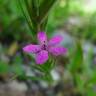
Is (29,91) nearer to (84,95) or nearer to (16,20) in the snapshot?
(84,95)

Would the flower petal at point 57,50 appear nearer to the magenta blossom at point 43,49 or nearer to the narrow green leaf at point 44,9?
the magenta blossom at point 43,49

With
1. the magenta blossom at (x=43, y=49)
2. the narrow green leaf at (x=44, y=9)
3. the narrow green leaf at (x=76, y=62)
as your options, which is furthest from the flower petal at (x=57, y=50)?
the narrow green leaf at (x=76, y=62)

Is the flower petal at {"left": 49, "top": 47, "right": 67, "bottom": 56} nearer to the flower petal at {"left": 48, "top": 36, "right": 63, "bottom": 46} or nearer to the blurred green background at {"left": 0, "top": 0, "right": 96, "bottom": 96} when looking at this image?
the flower petal at {"left": 48, "top": 36, "right": 63, "bottom": 46}

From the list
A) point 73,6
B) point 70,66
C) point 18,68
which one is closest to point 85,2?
point 73,6

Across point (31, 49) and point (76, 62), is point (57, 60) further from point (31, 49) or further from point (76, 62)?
point (31, 49)

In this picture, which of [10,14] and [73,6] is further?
[73,6]

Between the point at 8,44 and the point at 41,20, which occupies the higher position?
the point at 8,44

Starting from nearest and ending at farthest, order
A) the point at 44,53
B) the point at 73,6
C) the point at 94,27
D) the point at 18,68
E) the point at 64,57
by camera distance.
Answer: the point at 44,53 < the point at 18,68 < the point at 64,57 < the point at 94,27 < the point at 73,6

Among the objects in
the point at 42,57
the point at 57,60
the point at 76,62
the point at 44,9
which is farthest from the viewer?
the point at 57,60

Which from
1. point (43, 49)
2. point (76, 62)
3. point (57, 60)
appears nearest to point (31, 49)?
point (43, 49)
